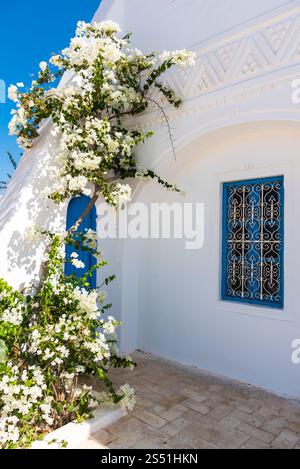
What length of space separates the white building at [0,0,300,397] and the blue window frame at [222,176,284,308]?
0.05 feet

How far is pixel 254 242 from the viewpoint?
4.44m

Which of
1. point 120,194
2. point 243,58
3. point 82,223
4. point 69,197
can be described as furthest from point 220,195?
point 82,223

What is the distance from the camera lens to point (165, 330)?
5.35 m

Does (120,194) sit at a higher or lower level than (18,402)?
higher

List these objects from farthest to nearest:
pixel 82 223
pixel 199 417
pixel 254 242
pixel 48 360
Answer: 1. pixel 82 223
2. pixel 254 242
3. pixel 199 417
4. pixel 48 360

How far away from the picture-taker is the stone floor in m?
3.07

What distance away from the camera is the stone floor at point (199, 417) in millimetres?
3068

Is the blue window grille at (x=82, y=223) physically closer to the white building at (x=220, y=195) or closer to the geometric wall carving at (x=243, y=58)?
the white building at (x=220, y=195)

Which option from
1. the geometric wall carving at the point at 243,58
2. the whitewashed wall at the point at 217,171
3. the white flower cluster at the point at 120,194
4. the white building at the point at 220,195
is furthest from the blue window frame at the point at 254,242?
the white flower cluster at the point at 120,194

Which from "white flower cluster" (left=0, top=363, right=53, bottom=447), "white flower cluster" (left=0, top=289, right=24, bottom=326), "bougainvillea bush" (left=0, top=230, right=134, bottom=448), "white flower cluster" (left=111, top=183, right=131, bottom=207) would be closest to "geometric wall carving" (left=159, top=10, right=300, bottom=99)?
"white flower cluster" (left=111, top=183, right=131, bottom=207)

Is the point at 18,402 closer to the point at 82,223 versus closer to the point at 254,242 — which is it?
the point at 82,223

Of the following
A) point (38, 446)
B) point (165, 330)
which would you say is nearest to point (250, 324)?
point (165, 330)

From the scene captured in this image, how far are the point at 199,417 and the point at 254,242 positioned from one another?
7.45 feet

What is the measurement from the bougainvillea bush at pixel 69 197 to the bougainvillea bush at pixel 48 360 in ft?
0.03
